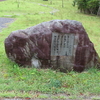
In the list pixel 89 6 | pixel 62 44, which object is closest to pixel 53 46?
pixel 62 44

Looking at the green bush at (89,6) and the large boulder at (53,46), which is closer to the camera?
the large boulder at (53,46)

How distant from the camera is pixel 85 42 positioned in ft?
16.2

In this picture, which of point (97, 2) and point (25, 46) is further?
point (97, 2)

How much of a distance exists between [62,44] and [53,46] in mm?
229

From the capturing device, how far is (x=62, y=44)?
4.84 metres

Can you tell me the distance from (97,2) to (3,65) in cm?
1324

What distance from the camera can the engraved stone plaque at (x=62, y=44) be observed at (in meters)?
4.82

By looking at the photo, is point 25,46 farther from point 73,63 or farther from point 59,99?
point 59,99

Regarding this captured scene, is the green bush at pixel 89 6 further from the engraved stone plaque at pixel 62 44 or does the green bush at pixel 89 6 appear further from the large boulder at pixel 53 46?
the engraved stone plaque at pixel 62 44

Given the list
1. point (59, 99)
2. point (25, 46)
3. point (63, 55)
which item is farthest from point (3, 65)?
point (59, 99)

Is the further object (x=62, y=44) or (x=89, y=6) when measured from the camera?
(x=89, y=6)

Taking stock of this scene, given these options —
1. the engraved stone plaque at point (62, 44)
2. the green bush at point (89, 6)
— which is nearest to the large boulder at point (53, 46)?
the engraved stone plaque at point (62, 44)

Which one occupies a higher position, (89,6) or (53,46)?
(53,46)

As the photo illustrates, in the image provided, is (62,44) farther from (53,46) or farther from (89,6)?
(89,6)
